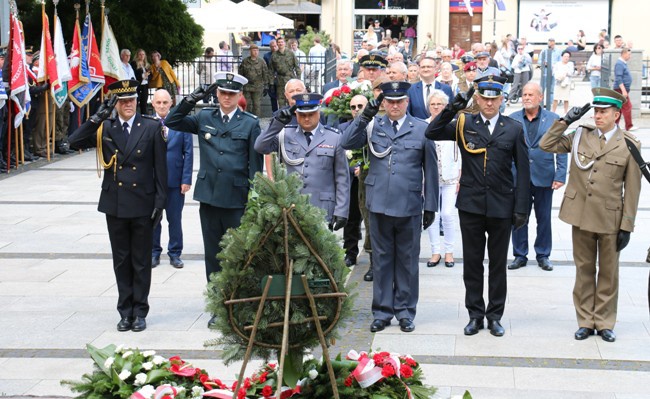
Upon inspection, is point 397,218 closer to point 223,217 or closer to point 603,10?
point 223,217

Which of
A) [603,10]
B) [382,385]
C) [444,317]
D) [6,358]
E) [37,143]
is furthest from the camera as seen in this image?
[603,10]

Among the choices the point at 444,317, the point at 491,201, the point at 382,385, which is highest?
the point at 491,201

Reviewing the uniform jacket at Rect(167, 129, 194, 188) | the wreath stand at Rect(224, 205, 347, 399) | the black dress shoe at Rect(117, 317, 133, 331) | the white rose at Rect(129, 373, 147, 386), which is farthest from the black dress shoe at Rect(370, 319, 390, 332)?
the wreath stand at Rect(224, 205, 347, 399)

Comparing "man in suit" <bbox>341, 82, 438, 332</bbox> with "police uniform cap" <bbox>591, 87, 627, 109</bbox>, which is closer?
"police uniform cap" <bbox>591, 87, 627, 109</bbox>

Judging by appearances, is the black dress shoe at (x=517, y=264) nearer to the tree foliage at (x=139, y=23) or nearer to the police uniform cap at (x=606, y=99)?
the police uniform cap at (x=606, y=99)

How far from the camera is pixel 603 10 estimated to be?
4712 cm

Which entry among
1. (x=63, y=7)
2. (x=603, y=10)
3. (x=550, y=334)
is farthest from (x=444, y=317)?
(x=603, y=10)

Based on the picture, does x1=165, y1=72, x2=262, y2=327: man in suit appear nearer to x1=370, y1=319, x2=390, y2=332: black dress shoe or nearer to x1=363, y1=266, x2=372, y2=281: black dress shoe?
x1=370, y1=319, x2=390, y2=332: black dress shoe

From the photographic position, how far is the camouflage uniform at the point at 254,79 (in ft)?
82.7

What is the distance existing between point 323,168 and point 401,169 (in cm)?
64

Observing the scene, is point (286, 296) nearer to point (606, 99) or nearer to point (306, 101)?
point (306, 101)

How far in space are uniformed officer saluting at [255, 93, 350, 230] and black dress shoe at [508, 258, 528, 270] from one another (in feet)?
9.36

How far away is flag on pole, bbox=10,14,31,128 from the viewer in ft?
58.1

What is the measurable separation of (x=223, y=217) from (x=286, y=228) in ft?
12.8
